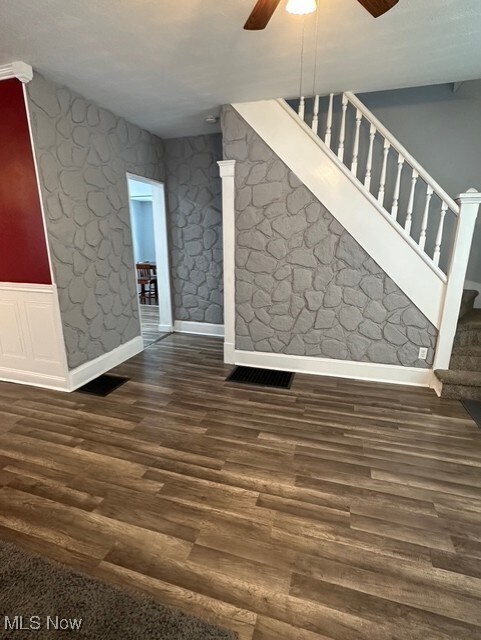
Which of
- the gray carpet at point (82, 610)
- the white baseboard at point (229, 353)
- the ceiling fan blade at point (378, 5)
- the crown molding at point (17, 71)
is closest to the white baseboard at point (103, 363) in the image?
the white baseboard at point (229, 353)

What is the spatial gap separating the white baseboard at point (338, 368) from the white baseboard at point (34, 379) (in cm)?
180

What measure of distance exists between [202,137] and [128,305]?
95.1 inches

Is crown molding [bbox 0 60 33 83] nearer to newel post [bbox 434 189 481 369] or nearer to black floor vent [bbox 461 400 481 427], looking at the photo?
newel post [bbox 434 189 481 369]

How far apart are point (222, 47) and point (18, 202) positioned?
208cm

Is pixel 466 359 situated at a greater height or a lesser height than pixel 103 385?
greater

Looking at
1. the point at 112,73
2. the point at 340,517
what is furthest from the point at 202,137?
the point at 340,517

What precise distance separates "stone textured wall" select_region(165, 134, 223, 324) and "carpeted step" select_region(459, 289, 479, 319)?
290cm

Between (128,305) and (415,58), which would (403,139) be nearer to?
(415,58)

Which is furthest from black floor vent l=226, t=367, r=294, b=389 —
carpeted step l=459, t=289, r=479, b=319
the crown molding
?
the crown molding

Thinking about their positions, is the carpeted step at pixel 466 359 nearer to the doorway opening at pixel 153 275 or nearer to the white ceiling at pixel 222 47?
the white ceiling at pixel 222 47

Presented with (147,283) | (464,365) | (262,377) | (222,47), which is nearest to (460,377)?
(464,365)

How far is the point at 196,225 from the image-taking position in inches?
176

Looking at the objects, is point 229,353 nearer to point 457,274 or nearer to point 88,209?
point 88,209

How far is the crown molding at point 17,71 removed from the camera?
236 cm
